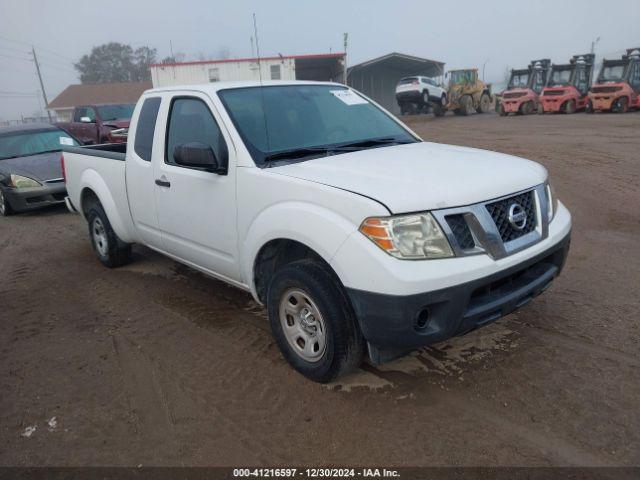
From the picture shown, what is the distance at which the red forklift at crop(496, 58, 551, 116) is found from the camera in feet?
88.0

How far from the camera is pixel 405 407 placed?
9.78 feet

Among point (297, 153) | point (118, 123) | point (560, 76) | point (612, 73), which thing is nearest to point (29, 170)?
point (118, 123)

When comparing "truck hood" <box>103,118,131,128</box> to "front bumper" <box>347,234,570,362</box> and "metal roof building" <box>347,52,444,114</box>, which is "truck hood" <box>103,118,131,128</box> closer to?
"front bumper" <box>347,234,570,362</box>

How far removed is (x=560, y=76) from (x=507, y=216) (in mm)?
28241

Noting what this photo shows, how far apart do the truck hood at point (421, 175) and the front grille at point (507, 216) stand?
0.17ft

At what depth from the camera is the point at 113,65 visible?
84.2 meters

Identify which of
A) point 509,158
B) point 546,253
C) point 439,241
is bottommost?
point 546,253

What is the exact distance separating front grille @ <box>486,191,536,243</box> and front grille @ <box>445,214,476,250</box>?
20cm

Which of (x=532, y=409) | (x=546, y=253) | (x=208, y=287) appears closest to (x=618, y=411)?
(x=532, y=409)

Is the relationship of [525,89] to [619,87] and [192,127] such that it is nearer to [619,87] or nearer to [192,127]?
[619,87]

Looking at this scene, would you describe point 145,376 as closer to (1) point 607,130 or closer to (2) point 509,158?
(2) point 509,158

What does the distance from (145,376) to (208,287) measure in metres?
1.63

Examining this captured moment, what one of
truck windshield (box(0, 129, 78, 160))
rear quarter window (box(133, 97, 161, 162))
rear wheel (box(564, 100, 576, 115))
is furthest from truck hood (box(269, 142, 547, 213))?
rear wheel (box(564, 100, 576, 115))

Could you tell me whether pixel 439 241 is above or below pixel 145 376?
above
